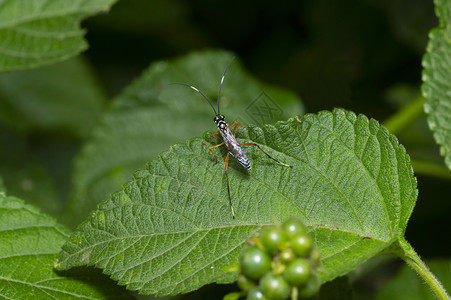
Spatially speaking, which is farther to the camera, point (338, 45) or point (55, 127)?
point (55, 127)

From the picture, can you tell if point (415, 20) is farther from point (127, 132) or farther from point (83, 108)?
point (83, 108)

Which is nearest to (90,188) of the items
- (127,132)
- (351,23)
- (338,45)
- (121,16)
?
(127,132)

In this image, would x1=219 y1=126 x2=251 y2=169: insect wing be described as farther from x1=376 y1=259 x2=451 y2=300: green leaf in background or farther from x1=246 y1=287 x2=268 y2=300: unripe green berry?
x1=376 y1=259 x2=451 y2=300: green leaf in background

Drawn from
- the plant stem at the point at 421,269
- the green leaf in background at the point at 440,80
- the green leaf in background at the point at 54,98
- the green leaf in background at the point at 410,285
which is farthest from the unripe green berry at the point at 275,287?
the green leaf in background at the point at 54,98

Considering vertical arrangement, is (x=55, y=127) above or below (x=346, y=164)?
below

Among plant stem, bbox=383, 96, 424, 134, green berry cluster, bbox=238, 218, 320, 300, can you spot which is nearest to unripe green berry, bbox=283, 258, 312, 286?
green berry cluster, bbox=238, 218, 320, 300

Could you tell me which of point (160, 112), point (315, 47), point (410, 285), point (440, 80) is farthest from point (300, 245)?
point (315, 47)

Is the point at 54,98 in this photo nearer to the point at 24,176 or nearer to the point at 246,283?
the point at 24,176
